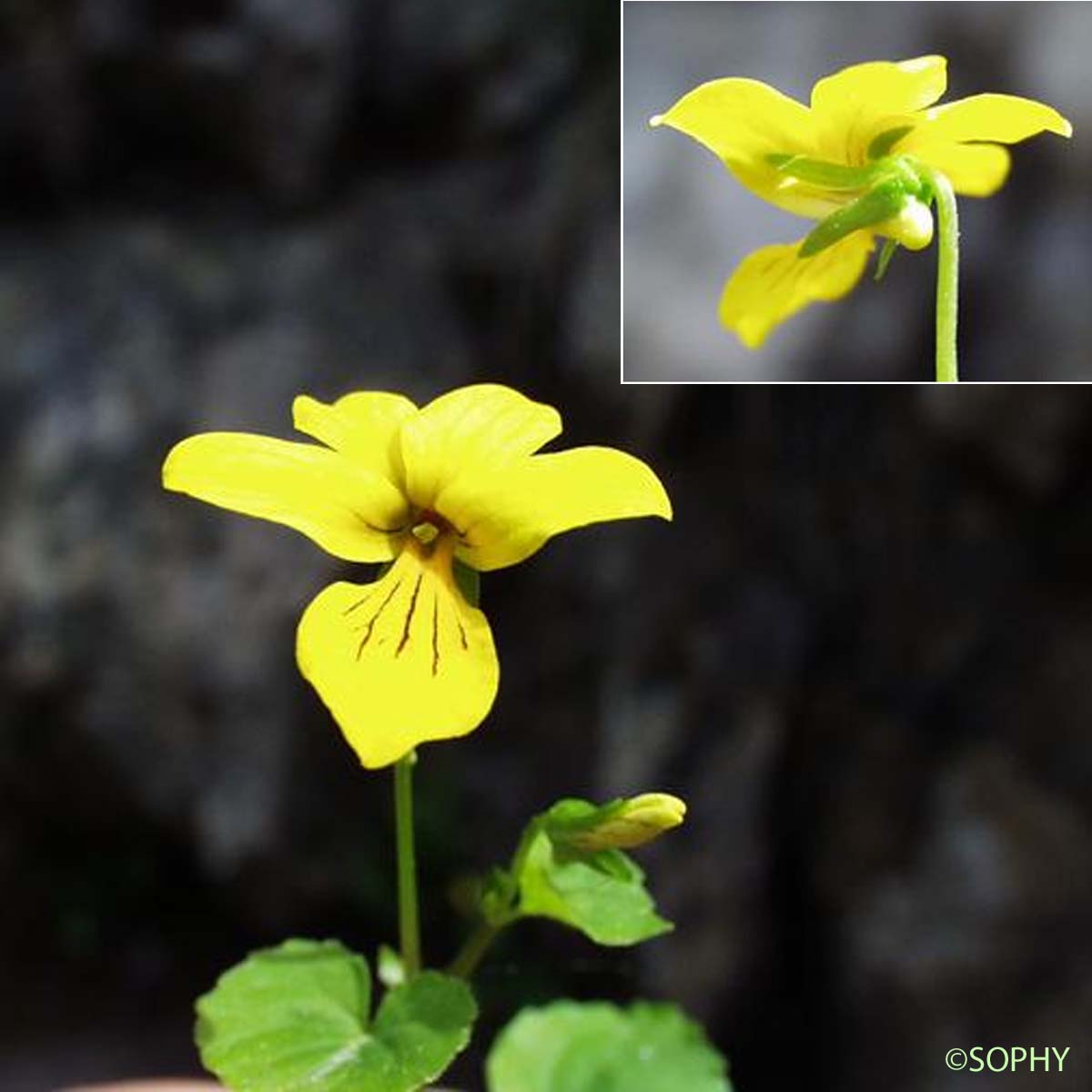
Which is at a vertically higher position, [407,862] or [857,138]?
[857,138]

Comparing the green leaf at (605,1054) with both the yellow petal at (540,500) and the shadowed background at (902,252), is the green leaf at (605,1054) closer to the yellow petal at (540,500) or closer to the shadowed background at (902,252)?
the yellow petal at (540,500)

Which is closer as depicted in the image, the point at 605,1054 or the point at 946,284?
the point at 946,284

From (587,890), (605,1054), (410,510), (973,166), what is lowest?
(605,1054)

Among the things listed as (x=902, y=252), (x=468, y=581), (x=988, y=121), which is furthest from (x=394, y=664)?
(x=902, y=252)

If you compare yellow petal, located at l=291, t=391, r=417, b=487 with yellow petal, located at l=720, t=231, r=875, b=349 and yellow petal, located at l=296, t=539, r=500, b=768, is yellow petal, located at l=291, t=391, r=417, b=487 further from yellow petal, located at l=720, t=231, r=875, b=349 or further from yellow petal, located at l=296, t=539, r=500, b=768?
yellow petal, located at l=720, t=231, r=875, b=349

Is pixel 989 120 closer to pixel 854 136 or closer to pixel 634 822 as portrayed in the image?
pixel 854 136

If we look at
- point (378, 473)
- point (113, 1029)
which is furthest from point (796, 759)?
point (378, 473)

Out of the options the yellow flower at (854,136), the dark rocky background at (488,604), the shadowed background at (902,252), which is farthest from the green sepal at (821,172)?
the dark rocky background at (488,604)
